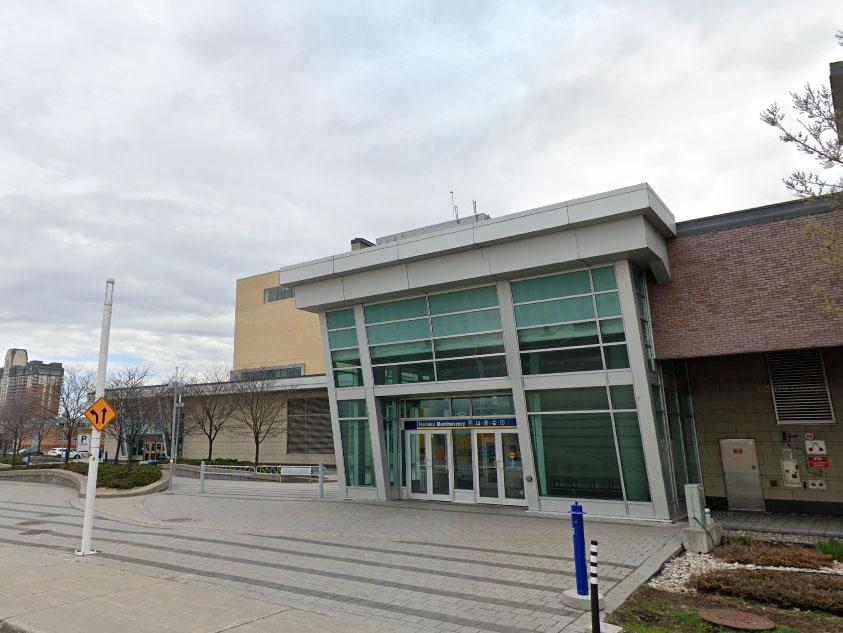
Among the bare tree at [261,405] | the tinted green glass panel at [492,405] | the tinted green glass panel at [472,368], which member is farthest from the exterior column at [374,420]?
the bare tree at [261,405]

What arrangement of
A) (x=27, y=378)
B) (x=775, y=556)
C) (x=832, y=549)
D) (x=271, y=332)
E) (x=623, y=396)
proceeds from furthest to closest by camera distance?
1. (x=27, y=378)
2. (x=271, y=332)
3. (x=623, y=396)
4. (x=832, y=549)
5. (x=775, y=556)

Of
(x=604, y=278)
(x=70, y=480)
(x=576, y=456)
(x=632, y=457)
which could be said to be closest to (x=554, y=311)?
(x=604, y=278)

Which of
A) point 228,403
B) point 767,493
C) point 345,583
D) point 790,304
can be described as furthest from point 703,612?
point 228,403

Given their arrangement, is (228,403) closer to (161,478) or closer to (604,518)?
(161,478)

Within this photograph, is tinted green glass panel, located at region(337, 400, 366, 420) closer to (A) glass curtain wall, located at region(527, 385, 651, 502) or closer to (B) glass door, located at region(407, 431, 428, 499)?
(B) glass door, located at region(407, 431, 428, 499)

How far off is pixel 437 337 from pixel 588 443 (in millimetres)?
5718

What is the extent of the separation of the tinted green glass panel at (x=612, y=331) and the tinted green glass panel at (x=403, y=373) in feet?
18.9

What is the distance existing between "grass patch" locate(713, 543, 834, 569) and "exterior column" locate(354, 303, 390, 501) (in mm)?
10991

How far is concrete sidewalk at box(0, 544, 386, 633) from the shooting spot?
666cm

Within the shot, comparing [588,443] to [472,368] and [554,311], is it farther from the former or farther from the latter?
[472,368]

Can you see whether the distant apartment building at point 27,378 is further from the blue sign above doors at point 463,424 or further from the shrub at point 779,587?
the shrub at point 779,587

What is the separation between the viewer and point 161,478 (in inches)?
1029

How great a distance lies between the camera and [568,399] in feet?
52.0

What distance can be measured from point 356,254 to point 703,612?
14.2 m
